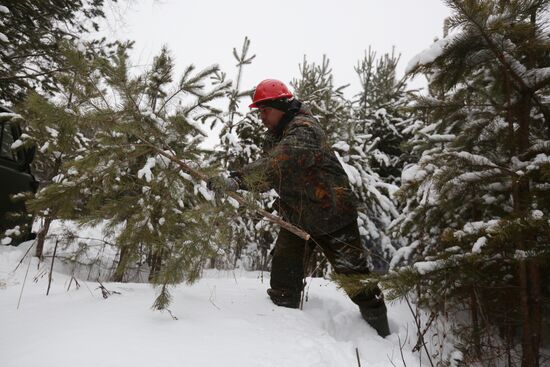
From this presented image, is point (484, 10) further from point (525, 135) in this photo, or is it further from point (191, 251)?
point (191, 251)

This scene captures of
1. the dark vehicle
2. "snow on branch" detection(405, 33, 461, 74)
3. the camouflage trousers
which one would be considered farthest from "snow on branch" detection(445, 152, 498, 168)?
the dark vehicle

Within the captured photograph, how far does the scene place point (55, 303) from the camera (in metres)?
2.45

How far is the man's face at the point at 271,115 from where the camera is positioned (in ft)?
10.8

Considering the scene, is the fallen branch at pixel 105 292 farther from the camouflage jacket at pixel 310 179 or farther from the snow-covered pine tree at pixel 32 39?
the snow-covered pine tree at pixel 32 39

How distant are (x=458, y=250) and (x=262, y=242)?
5905 mm

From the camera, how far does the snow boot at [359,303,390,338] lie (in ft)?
9.50

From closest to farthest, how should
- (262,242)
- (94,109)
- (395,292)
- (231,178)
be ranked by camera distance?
1. (395,292)
2. (94,109)
3. (231,178)
4. (262,242)

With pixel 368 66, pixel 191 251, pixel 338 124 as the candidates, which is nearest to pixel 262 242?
pixel 338 124

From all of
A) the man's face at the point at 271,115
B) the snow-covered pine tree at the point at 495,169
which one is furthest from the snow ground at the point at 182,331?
the man's face at the point at 271,115

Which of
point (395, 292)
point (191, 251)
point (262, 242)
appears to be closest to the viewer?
point (395, 292)

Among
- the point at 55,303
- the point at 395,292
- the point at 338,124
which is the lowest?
the point at 55,303

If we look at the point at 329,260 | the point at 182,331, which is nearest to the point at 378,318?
the point at 329,260

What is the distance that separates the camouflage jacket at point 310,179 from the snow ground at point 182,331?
33.4 inches

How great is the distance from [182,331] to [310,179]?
5.18ft
